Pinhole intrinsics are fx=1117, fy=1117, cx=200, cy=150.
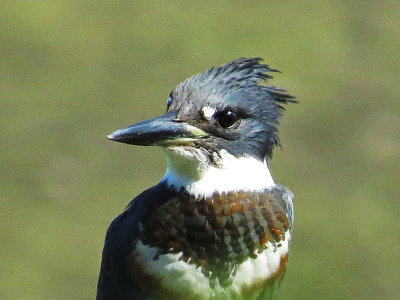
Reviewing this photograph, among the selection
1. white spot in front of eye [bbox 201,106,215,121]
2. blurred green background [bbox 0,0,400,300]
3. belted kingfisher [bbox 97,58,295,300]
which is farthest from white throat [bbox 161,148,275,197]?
blurred green background [bbox 0,0,400,300]

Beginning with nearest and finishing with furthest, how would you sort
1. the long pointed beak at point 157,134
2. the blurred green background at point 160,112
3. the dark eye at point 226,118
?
1. the long pointed beak at point 157,134
2. the dark eye at point 226,118
3. the blurred green background at point 160,112

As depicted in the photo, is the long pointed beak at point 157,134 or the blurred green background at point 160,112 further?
the blurred green background at point 160,112

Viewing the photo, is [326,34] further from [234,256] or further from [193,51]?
[234,256]

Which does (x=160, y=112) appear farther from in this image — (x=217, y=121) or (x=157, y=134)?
(x=157, y=134)

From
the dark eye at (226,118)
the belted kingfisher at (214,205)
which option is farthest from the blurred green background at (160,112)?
the dark eye at (226,118)

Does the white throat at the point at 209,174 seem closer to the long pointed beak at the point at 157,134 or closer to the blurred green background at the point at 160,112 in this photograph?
the long pointed beak at the point at 157,134

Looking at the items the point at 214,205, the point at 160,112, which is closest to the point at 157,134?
the point at 214,205

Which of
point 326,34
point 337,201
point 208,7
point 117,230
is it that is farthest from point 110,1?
point 117,230

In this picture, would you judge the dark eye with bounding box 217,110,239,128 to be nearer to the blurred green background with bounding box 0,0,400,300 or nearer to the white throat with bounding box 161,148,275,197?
the white throat with bounding box 161,148,275,197
